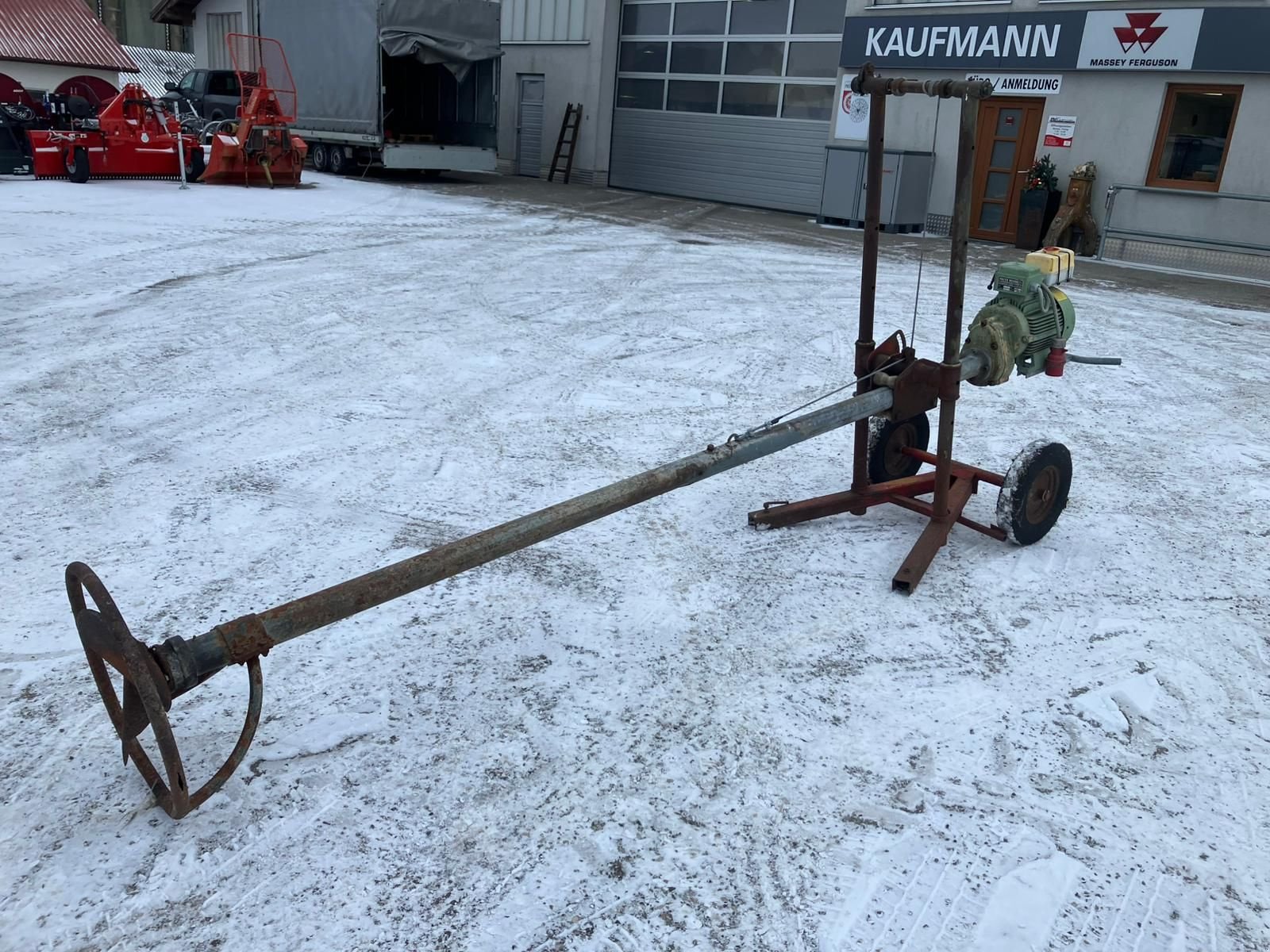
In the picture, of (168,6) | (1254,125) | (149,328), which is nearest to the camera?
(149,328)

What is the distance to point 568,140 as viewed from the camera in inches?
786

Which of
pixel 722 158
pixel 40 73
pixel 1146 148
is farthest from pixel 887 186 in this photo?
pixel 40 73

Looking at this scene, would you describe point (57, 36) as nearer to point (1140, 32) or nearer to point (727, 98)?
point (727, 98)

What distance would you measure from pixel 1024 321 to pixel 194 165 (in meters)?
14.1

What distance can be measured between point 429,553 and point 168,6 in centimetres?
3141

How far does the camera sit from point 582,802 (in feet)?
7.71

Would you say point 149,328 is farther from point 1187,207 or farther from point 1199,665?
point 1187,207

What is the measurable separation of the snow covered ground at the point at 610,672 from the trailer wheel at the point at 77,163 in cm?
833

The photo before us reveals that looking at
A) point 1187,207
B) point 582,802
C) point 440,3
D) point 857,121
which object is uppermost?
point 440,3

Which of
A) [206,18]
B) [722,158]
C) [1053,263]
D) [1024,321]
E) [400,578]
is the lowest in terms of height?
[400,578]

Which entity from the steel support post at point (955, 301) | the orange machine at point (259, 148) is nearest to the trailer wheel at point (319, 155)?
the orange machine at point (259, 148)

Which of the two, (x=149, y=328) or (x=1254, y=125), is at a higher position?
(x=1254, y=125)

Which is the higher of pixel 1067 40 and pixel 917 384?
pixel 1067 40

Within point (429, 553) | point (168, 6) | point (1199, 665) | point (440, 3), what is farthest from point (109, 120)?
point (168, 6)
